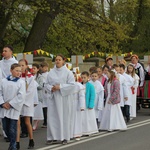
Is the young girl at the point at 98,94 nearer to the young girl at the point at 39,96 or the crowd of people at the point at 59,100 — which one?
the crowd of people at the point at 59,100

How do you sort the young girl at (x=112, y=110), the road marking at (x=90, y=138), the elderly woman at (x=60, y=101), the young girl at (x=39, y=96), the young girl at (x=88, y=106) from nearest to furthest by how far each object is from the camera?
the road marking at (x=90, y=138) < the elderly woman at (x=60, y=101) < the young girl at (x=88, y=106) < the young girl at (x=112, y=110) < the young girl at (x=39, y=96)

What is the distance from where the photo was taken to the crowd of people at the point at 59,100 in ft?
36.2

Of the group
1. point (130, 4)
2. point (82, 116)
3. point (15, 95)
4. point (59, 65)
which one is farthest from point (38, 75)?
point (130, 4)

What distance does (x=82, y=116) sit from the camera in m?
13.9

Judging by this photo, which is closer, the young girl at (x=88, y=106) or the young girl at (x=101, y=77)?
the young girl at (x=88, y=106)

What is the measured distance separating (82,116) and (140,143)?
177 cm

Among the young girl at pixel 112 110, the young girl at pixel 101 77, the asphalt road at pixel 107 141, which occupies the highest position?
the young girl at pixel 101 77

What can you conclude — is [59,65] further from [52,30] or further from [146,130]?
[52,30]

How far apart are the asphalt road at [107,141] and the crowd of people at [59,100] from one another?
0.69ft

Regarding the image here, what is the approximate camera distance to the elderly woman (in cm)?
1234

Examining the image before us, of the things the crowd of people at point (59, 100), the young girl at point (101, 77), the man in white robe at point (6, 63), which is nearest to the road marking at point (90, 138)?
the crowd of people at point (59, 100)

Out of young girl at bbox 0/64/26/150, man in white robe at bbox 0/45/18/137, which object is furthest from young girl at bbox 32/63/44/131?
young girl at bbox 0/64/26/150

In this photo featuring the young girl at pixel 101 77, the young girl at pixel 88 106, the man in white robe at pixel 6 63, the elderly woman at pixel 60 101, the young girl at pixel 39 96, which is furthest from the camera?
the young girl at pixel 101 77

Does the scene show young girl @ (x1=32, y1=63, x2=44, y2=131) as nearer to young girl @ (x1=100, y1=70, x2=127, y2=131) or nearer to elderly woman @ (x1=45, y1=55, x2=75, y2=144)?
young girl @ (x1=100, y1=70, x2=127, y2=131)
